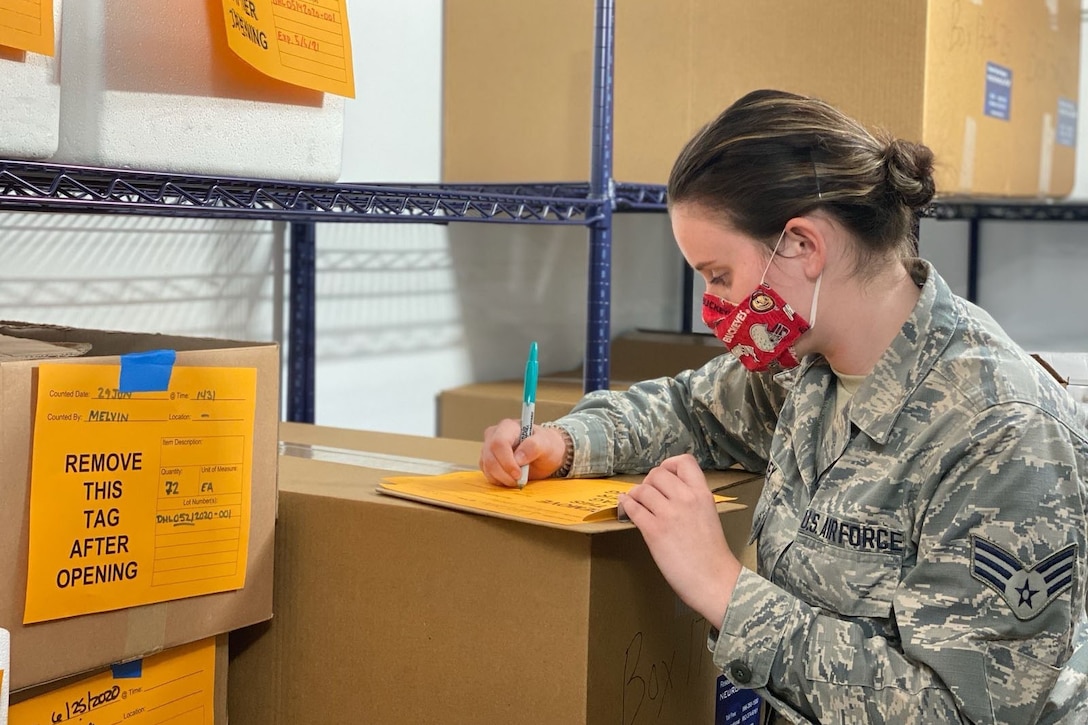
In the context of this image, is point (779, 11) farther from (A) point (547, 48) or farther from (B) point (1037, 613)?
(B) point (1037, 613)

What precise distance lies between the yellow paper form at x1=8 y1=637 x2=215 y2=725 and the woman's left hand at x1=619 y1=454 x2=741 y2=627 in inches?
17.0

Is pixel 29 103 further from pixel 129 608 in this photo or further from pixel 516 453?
pixel 516 453

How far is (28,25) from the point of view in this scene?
0.92 m

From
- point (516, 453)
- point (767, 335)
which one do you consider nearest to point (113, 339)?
point (516, 453)

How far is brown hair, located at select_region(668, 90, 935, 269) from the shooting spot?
3.23ft

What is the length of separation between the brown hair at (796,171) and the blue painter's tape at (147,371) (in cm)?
47

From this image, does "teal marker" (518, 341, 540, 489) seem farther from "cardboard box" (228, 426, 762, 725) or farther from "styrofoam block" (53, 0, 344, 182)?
"styrofoam block" (53, 0, 344, 182)

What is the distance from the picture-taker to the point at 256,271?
5.96ft

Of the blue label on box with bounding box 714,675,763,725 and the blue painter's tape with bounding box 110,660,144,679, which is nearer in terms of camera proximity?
the blue painter's tape with bounding box 110,660,144,679

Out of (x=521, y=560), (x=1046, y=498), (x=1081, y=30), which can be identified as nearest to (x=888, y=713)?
(x=1046, y=498)

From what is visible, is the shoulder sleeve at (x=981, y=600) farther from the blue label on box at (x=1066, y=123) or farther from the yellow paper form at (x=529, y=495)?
the blue label on box at (x=1066, y=123)

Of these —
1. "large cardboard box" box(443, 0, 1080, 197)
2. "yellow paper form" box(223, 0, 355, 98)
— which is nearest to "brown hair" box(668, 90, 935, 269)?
"yellow paper form" box(223, 0, 355, 98)

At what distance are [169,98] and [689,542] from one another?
1.98ft

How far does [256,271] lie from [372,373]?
1.00ft
